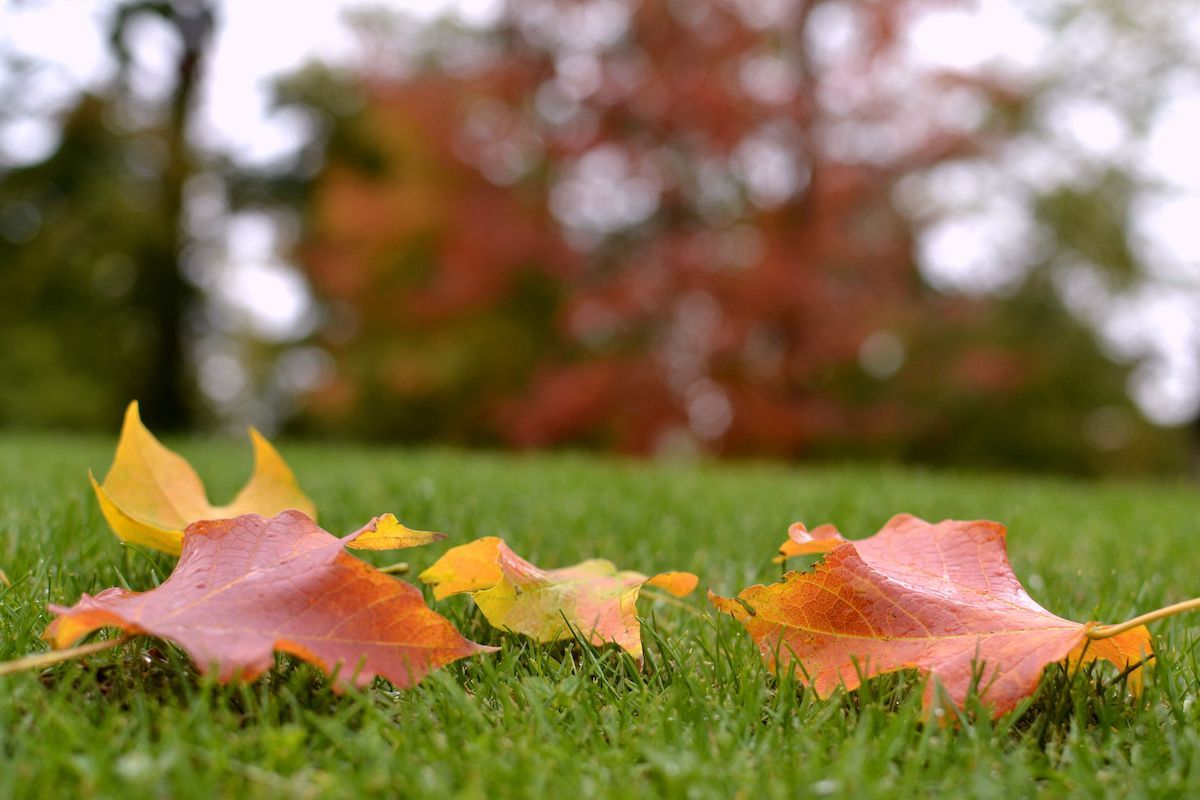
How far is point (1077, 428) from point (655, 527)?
9.43 m

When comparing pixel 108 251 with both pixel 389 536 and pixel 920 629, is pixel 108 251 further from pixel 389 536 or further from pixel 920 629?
pixel 920 629

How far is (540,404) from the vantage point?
675 cm

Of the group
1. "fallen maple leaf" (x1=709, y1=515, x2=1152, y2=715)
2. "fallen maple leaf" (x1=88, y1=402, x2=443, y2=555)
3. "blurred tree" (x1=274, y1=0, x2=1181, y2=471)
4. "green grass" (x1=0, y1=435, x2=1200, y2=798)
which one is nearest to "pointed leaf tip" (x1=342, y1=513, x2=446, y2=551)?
"fallen maple leaf" (x1=88, y1=402, x2=443, y2=555)

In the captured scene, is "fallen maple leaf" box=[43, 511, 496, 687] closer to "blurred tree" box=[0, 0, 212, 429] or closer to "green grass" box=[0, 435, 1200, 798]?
"green grass" box=[0, 435, 1200, 798]

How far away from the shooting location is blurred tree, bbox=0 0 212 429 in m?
11.3

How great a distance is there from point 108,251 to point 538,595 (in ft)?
39.4

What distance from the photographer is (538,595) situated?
1031mm

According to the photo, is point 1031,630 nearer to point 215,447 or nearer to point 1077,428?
point 215,447

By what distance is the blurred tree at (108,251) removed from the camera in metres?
11.3

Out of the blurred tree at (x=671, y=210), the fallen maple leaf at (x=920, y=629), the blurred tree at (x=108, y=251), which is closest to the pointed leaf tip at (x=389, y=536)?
the fallen maple leaf at (x=920, y=629)

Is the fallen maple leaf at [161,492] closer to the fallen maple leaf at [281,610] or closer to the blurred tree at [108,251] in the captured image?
the fallen maple leaf at [281,610]

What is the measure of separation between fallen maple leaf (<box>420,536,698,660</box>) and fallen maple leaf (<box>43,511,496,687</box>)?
0.41 feet

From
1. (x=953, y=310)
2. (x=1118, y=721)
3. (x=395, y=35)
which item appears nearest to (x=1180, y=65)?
(x=953, y=310)

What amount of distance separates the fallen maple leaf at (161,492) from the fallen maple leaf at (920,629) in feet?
1.23
